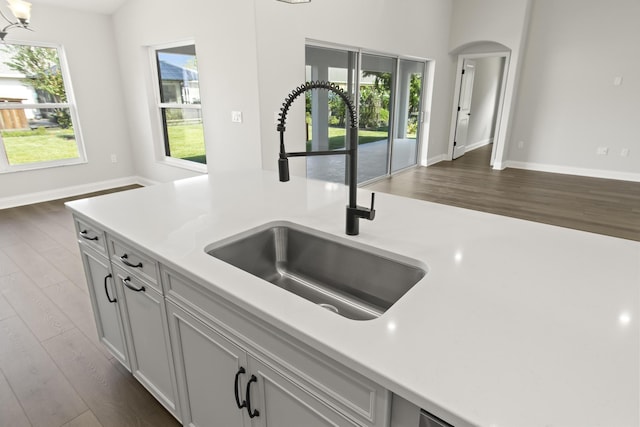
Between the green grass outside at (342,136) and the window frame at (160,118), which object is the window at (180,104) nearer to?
the window frame at (160,118)

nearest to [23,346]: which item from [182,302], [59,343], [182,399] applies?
[59,343]

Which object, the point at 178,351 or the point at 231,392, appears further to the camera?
the point at 178,351

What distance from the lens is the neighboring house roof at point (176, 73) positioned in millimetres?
4479

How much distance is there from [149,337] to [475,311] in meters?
1.29

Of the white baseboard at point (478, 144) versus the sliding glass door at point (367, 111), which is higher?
the sliding glass door at point (367, 111)

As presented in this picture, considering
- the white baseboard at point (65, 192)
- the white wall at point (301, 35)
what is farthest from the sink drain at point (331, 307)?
the white baseboard at point (65, 192)

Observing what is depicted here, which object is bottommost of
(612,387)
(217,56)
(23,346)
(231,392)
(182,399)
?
(23,346)

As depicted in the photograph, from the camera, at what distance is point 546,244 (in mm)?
1241

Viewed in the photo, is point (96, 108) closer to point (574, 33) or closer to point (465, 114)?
point (465, 114)

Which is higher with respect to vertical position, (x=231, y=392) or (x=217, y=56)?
(x=217, y=56)

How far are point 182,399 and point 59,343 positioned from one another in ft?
4.28

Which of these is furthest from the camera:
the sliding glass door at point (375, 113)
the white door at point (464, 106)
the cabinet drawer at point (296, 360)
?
the white door at point (464, 106)

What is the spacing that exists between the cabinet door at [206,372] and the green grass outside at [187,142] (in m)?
3.58

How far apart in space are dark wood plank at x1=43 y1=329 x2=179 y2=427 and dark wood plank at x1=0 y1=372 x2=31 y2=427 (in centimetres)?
22
